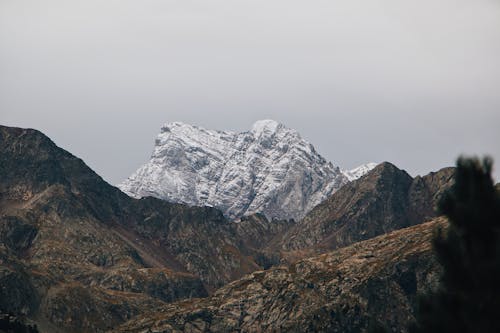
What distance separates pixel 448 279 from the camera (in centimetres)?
4597

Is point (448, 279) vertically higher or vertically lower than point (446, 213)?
lower

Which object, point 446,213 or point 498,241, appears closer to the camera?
point 498,241

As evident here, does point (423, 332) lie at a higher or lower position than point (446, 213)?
lower

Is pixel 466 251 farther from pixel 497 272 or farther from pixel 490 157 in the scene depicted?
pixel 490 157

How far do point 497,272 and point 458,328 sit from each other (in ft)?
13.0

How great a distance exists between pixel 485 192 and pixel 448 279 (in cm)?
540

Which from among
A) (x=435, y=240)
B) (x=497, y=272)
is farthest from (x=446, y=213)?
(x=497, y=272)

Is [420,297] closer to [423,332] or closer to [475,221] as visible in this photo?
[423,332]

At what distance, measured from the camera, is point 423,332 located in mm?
47156

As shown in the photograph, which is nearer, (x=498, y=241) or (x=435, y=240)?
(x=498, y=241)

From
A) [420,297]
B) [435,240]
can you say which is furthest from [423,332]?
[435,240]

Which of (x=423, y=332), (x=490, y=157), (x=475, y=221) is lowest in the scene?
(x=423, y=332)

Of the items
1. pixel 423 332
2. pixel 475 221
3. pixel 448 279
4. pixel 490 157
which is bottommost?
Answer: pixel 423 332

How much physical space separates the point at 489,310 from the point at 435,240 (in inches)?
199
